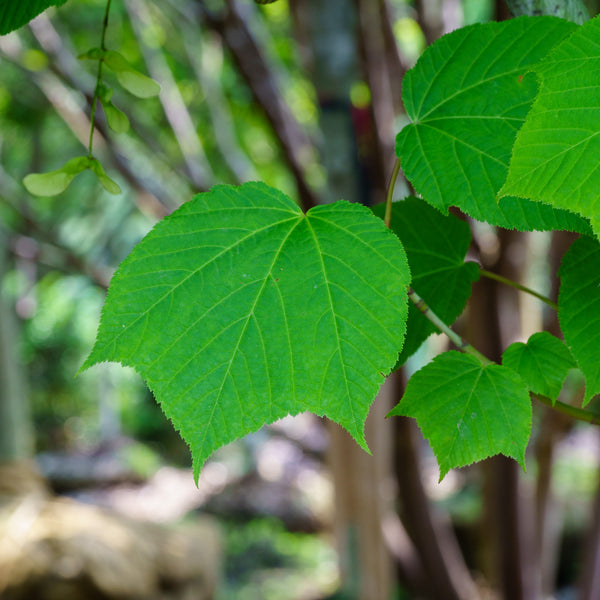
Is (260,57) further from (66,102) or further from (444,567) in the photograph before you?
(444,567)

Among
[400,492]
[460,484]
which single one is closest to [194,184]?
[400,492]

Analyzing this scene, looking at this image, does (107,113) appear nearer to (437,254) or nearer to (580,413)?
(437,254)

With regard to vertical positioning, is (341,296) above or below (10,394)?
below

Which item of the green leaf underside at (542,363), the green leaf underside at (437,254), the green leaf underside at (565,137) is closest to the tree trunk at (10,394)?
the green leaf underside at (437,254)

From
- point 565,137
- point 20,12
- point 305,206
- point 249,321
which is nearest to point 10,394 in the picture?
point 305,206

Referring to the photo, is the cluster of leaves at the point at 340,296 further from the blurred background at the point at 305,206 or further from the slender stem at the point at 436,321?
the blurred background at the point at 305,206

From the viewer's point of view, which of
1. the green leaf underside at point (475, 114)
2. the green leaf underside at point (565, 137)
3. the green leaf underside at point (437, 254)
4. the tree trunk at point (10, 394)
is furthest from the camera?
the tree trunk at point (10, 394)

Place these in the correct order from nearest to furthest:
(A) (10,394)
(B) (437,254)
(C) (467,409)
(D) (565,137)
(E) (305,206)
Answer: (D) (565,137), (C) (467,409), (B) (437,254), (E) (305,206), (A) (10,394)
